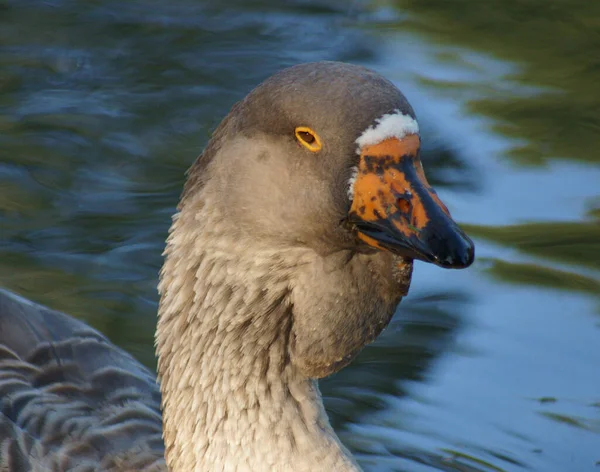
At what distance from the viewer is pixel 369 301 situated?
4387mm

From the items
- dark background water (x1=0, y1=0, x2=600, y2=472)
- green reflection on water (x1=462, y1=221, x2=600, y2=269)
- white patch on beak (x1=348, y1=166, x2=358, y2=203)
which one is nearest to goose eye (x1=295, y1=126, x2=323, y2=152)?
white patch on beak (x1=348, y1=166, x2=358, y2=203)

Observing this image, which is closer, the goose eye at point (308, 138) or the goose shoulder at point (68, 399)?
the goose eye at point (308, 138)

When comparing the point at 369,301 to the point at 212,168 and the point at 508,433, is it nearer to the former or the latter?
the point at 212,168

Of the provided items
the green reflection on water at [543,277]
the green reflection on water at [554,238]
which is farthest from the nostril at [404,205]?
the green reflection on water at [554,238]

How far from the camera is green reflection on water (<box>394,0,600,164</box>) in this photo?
9.35m

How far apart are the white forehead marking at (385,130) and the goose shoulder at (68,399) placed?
74.1 inches

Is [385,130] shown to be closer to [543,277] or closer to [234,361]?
[234,361]

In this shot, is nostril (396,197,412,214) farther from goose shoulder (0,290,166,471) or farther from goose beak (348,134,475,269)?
goose shoulder (0,290,166,471)

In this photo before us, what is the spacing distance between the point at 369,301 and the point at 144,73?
610cm

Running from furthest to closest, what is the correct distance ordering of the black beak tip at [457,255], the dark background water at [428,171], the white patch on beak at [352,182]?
the dark background water at [428,171] → the white patch on beak at [352,182] → the black beak tip at [457,255]

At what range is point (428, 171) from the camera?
8828 millimetres

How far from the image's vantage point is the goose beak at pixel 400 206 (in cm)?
390

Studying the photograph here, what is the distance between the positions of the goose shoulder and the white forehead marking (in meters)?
1.88

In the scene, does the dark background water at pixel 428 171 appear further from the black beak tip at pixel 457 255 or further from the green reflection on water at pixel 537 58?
the black beak tip at pixel 457 255
